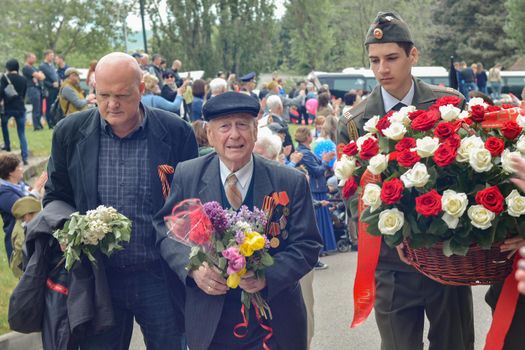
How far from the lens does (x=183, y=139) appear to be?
5355 millimetres

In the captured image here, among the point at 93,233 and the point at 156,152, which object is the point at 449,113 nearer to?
the point at 156,152

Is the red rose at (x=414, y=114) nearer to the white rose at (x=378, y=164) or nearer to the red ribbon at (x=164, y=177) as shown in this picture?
the white rose at (x=378, y=164)

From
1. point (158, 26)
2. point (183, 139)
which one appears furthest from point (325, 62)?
point (183, 139)

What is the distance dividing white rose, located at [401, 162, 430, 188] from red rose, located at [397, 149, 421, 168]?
0.10 ft

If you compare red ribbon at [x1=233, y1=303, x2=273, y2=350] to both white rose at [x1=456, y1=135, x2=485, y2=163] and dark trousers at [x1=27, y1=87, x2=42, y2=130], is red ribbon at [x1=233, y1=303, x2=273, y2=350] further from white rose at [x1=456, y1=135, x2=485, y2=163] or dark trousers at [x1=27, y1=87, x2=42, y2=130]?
dark trousers at [x1=27, y1=87, x2=42, y2=130]

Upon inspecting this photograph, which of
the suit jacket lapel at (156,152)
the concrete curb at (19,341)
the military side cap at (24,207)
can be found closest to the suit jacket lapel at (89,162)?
the suit jacket lapel at (156,152)

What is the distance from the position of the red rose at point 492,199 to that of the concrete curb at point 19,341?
509cm

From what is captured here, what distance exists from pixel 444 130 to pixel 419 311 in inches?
52.1

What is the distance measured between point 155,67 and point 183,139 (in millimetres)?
14871

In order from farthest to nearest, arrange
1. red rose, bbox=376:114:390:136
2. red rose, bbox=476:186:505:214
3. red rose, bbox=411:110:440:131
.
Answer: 1. red rose, bbox=376:114:390:136
2. red rose, bbox=411:110:440:131
3. red rose, bbox=476:186:505:214

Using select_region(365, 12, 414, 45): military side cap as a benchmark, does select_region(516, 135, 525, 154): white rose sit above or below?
below

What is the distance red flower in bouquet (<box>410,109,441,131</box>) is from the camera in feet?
14.2

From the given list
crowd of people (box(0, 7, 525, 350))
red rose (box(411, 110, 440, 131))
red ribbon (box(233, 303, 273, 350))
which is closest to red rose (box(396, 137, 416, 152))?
red rose (box(411, 110, 440, 131))

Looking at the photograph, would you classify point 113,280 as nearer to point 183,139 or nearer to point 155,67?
point 183,139
